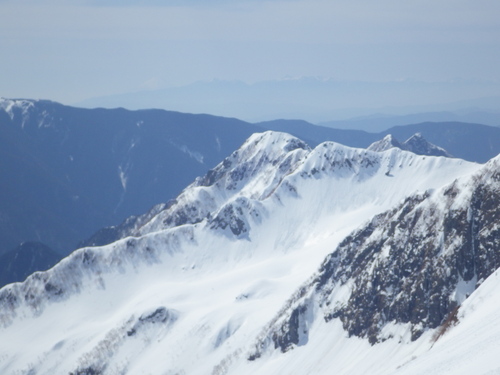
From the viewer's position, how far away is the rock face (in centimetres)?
12675

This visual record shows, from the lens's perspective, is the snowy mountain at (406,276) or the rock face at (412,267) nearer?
the snowy mountain at (406,276)

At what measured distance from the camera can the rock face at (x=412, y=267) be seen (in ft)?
416

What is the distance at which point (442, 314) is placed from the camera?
124750 millimetres

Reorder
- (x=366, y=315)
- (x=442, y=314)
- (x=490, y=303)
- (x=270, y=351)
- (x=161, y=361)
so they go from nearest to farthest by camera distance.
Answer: (x=490, y=303) → (x=442, y=314) → (x=366, y=315) → (x=270, y=351) → (x=161, y=361)

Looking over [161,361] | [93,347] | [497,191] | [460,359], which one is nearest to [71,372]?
[93,347]

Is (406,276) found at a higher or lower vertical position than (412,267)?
lower

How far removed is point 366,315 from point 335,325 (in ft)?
34.8

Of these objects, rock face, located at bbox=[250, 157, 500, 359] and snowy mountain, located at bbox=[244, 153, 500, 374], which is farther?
rock face, located at bbox=[250, 157, 500, 359]

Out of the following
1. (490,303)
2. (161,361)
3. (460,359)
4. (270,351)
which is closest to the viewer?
(460,359)

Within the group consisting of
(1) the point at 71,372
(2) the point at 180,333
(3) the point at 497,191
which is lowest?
(1) the point at 71,372

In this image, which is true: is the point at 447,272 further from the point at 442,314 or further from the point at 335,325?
the point at 335,325

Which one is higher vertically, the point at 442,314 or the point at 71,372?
the point at 442,314

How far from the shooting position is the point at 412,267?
449ft

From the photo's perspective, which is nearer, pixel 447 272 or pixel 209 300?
pixel 447 272
